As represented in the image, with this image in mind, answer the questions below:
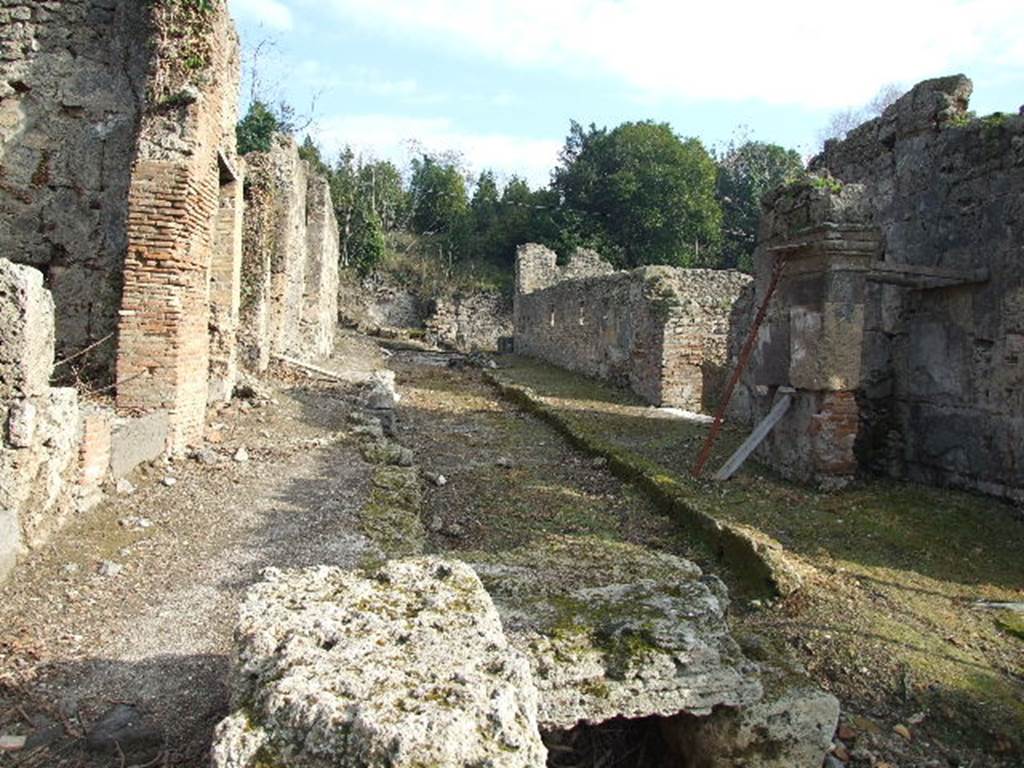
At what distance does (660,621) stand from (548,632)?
501 millimetres

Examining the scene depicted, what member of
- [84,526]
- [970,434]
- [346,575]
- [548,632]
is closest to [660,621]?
[548,632]

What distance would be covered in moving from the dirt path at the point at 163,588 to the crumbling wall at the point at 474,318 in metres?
26.6

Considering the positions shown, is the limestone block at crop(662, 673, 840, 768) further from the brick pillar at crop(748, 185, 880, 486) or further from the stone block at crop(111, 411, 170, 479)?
the stone block at crop(111, 411, 170, 479)

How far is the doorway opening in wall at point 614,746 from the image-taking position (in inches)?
138

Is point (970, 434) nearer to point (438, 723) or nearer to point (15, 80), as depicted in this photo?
point (438, 723)

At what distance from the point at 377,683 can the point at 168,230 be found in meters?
5.95

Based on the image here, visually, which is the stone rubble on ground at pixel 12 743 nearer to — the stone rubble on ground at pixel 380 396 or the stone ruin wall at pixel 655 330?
the stone rubble on ground at pixel 380 396

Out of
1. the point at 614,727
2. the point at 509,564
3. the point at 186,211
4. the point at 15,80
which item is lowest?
the point at 614,727

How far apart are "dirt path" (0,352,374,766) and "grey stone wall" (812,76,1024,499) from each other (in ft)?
18.4

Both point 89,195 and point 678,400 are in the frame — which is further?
point 678,400

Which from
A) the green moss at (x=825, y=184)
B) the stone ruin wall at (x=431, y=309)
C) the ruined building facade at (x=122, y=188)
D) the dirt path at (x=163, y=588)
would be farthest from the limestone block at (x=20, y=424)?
the stone ruin wall at (x=431, y=309)

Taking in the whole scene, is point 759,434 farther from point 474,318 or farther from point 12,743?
point 474,318

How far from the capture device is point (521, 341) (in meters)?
28.7


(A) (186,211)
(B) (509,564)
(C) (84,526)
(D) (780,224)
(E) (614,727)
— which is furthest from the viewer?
(D) (780,224)
